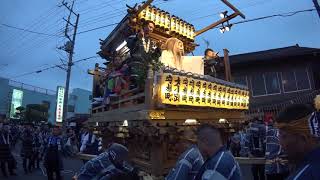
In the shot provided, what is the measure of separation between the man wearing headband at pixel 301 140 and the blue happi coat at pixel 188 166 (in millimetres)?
1722

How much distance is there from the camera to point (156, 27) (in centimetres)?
823

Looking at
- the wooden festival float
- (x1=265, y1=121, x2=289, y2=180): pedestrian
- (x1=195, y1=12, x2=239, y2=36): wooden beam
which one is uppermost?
(x1=195, y1=12, x2=239, y2=36): wooden beam

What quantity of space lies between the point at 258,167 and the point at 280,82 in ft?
45.5

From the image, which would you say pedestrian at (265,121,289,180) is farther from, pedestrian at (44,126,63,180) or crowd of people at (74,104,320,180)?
pedestrian at (44,126,63,180)

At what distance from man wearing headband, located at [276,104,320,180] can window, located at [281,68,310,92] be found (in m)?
21.5

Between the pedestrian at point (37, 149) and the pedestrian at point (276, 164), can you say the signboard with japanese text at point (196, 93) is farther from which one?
the pedestrian at point (37, 149)

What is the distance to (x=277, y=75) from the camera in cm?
2330

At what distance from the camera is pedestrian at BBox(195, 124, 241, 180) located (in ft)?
10.6

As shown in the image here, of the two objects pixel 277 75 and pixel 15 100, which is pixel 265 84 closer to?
pixel 277 75

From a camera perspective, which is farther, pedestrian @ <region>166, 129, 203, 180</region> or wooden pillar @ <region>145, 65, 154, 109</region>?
wooden pillar @ <region>145, 65, 154, 109</region>

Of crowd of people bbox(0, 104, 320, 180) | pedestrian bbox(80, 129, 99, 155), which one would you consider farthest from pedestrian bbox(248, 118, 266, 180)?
pedestrian bbox(80, 129, 99, 155)

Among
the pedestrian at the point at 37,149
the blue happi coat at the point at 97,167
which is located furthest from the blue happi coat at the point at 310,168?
the pedestrian at the point at 37,149

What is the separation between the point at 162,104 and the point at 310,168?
3751mm

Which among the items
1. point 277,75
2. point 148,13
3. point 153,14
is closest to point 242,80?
point 277,75
